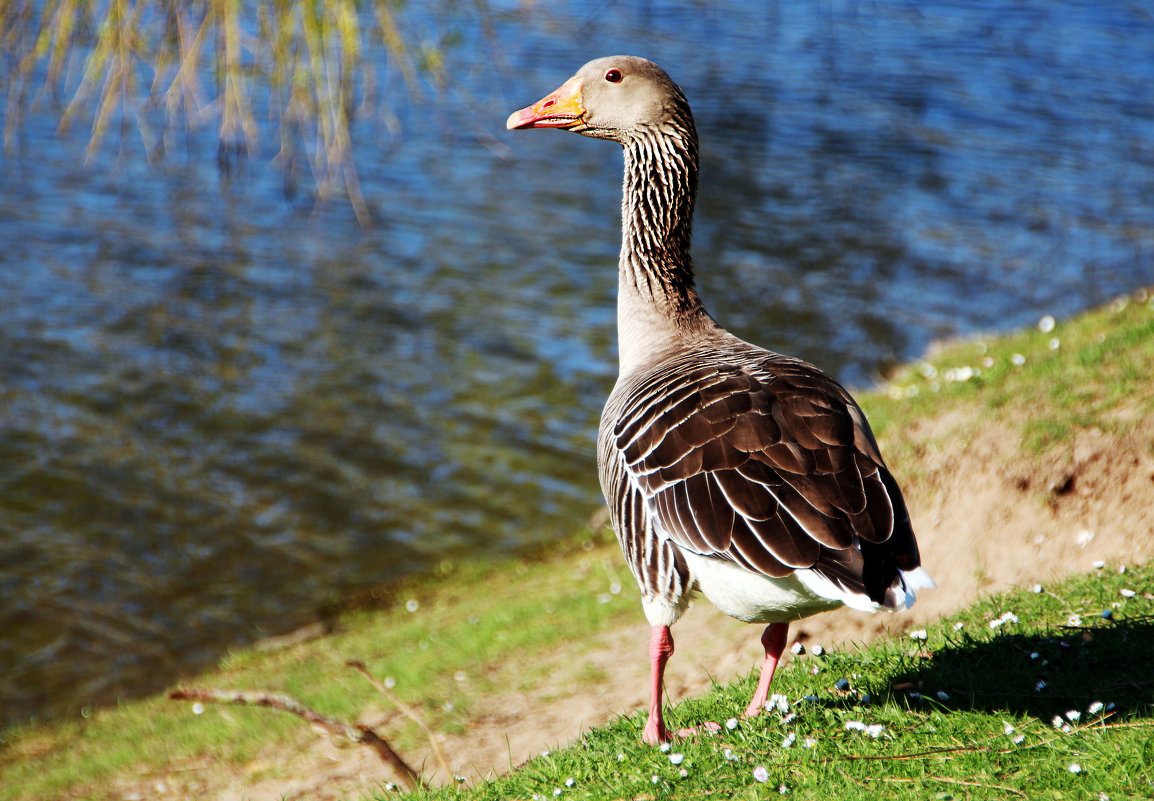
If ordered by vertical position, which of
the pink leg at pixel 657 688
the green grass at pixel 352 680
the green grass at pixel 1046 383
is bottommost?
the green grass at pixel 352 680

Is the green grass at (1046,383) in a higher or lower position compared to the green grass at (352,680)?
higher

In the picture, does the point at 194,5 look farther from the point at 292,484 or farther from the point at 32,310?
the point at 32,310

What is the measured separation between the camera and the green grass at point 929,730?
3.57 metres

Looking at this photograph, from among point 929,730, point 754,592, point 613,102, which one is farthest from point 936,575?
point 613,102

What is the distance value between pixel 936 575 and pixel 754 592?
2.89 meters

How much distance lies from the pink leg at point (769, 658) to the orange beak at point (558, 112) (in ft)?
9.41

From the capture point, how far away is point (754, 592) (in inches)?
149

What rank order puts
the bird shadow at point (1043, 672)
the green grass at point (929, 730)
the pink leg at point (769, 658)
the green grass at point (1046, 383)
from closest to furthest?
the green grass at point (929, 730)
the bird shadow at point (1043, 672)
the pink leg at point (769, 658)
the green grass at point (1046, 383)

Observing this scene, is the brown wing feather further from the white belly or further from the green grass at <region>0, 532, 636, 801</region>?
the green grass at <region>0, 532, 636, 801</region>

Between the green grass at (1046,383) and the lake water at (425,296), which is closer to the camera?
the green grass at (1046,383)

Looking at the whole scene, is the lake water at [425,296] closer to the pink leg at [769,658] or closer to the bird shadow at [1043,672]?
the pink leg at [769,658]

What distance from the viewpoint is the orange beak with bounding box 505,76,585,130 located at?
569cm

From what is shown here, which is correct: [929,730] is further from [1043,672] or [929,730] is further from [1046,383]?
[1046,383]

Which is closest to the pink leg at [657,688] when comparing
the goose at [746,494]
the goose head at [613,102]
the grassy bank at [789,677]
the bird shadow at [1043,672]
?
the goose at [746,494]
